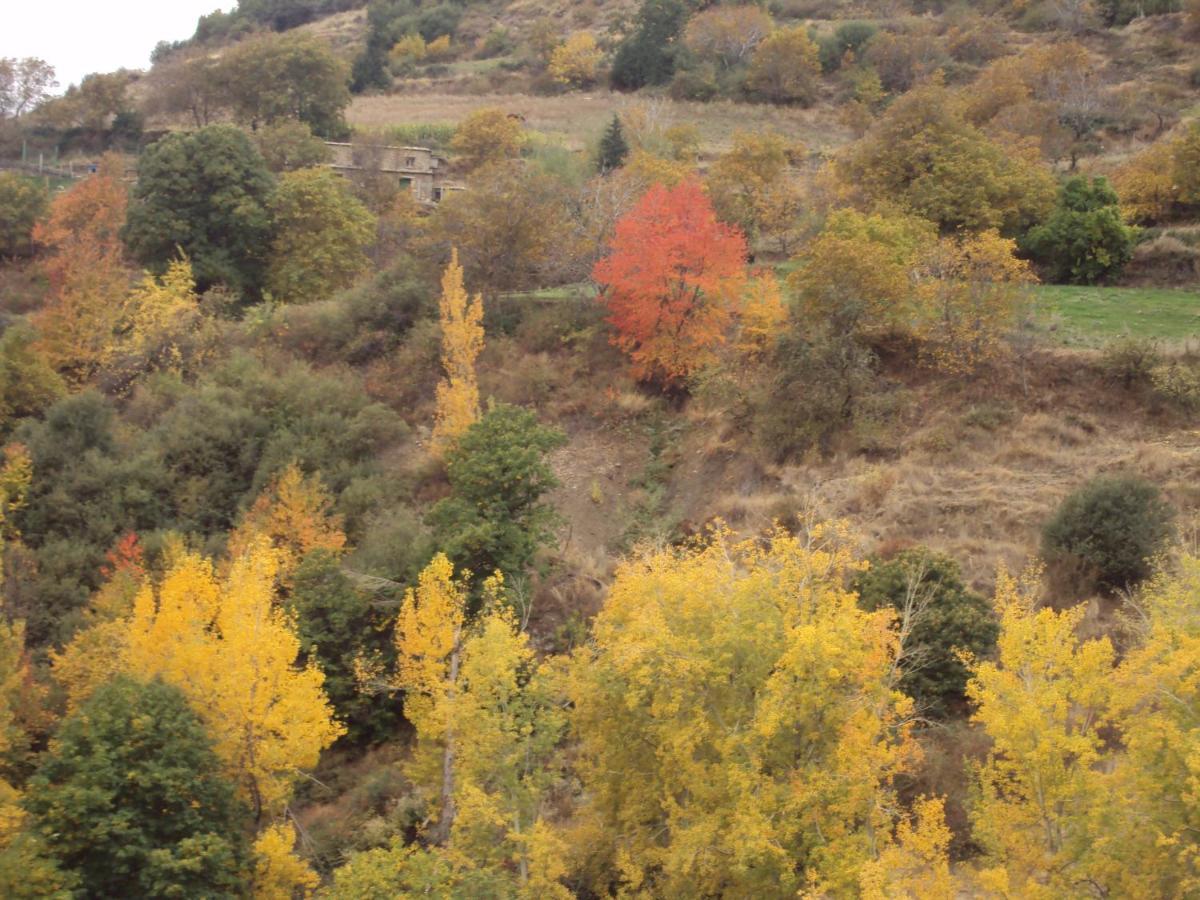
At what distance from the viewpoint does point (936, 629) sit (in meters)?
20.5

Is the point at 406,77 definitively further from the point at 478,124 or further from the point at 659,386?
the point at 659,386

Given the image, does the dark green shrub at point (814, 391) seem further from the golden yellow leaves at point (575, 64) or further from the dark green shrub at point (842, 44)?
the golden yellow leaves at point (575, 64)

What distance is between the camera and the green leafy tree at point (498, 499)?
26.0 metres

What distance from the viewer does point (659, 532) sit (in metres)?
28.1

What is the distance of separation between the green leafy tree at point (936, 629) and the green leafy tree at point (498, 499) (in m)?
8.95

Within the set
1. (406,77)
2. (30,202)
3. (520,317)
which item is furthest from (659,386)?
(406,77)

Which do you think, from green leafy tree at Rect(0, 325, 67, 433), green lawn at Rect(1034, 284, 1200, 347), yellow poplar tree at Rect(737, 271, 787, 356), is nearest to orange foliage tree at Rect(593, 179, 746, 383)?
yellow poplar tree at Rect(737, 271, 787, 356)

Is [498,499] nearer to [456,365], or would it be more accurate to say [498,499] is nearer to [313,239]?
[456,365]

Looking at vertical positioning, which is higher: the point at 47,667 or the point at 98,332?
the point at 98,332

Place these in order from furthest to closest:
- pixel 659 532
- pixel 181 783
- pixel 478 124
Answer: pixel 478 124 → pixel 659 532 → pixel 181 783

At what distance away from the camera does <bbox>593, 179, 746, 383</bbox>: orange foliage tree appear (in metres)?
34.0

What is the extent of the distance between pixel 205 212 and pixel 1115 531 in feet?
129

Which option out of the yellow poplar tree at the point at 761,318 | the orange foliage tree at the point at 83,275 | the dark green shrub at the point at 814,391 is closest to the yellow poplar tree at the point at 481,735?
the dark green shrub at the point at 814,391

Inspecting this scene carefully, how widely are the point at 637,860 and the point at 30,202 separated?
4965 cm
